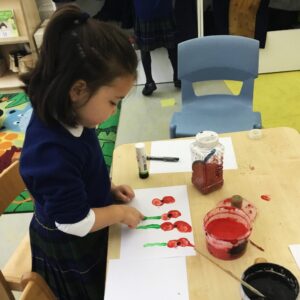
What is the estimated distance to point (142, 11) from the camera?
9.30ft

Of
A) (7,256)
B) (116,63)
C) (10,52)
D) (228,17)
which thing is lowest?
(7,256)

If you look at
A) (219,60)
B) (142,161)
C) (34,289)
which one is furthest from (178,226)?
(219,60)

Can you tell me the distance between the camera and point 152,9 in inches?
111

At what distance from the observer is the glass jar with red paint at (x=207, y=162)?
95 centimetres

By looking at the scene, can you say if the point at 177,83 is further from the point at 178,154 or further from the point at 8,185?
the point at 8,185

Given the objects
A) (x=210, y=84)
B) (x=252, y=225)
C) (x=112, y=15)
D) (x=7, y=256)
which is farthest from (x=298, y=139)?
(x=112, y=15)

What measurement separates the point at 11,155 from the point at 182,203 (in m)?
1.83

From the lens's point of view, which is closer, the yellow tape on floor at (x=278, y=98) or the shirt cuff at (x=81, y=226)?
the shirt cuff at (x=81, y=226)

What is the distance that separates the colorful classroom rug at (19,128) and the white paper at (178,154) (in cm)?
103

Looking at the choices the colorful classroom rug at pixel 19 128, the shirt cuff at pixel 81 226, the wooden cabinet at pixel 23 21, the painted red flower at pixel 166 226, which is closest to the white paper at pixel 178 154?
the painted red flower at pixel 166 226

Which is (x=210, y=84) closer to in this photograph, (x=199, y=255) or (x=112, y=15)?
(x=112, y=15)

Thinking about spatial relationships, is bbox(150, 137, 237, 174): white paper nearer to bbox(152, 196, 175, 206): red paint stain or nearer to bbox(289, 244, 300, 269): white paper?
bbox(152, 196, 175, 206): red paint stain

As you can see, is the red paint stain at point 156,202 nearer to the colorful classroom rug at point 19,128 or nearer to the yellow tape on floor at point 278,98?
the colorful classroom rug at point 19,128

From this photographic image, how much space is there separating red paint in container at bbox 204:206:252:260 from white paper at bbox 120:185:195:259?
0.19 ft
